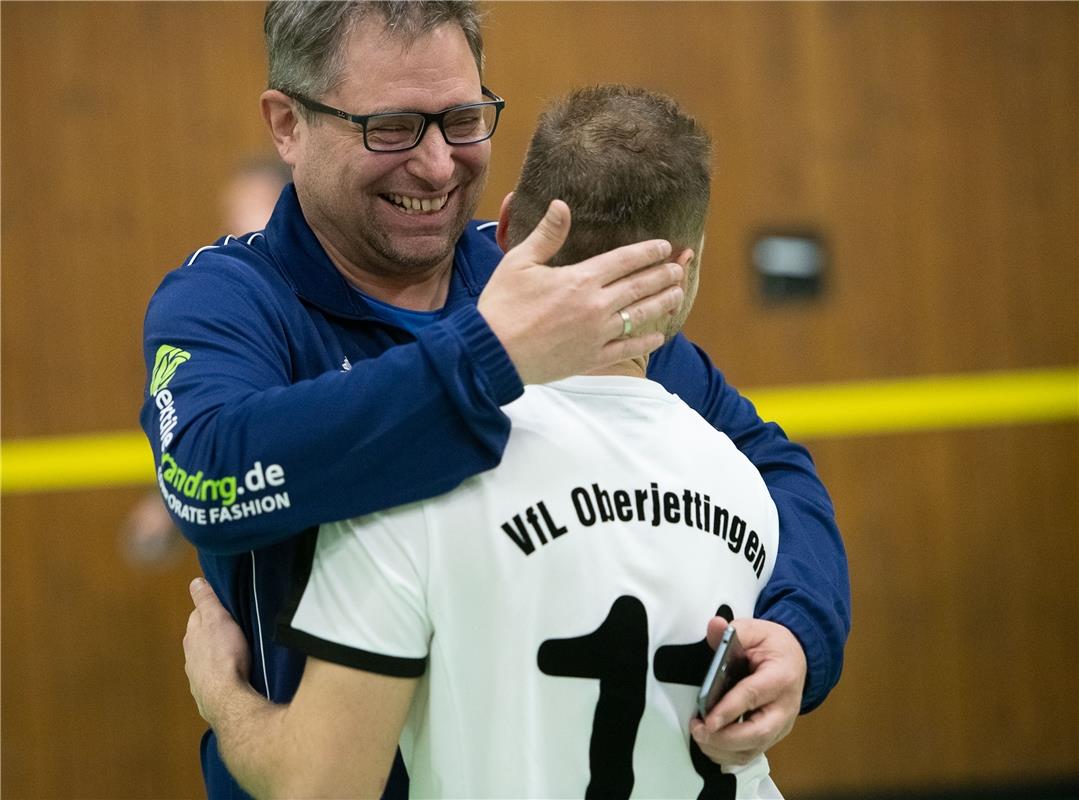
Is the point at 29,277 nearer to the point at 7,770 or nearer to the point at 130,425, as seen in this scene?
the point at 130,425

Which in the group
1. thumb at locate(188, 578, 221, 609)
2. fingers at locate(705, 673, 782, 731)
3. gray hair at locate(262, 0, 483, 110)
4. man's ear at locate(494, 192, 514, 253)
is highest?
gray hair at locate(262, 0, 483, 110)

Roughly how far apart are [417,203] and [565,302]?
622 millimetres

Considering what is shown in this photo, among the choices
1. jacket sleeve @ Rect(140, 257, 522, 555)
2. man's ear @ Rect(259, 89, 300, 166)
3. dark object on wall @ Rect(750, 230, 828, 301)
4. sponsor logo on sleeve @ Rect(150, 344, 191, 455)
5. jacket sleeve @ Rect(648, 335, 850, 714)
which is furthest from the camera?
dark object on wall @ Rect(750, 230, 828, 301)

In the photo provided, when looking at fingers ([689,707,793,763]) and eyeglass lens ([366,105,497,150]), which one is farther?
eyeglass lens ([366,105,497,150])

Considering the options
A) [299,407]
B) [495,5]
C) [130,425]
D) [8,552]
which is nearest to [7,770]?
[8,552]

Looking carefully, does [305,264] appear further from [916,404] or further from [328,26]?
[916,404]

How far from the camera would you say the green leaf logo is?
4.87 ft

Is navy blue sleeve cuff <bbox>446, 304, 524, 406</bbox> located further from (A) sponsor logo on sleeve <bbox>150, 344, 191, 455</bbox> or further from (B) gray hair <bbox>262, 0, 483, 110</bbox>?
(B) gray hair <bbox>262, 0, 483, 110</bbox>

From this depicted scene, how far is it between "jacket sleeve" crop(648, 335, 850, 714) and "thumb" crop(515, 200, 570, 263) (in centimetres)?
55

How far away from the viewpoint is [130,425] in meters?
4.18

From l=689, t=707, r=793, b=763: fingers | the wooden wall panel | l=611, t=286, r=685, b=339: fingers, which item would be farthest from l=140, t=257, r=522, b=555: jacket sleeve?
the wooden wall panel

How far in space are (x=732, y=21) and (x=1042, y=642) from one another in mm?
2449

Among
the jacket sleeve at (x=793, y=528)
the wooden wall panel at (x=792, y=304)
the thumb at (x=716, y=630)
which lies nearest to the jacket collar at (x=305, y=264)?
the jacket sleeve at (x=793, y=528)

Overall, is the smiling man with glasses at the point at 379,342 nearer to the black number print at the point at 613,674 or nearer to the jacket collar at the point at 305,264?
the jacket collar at the point at 305,264
